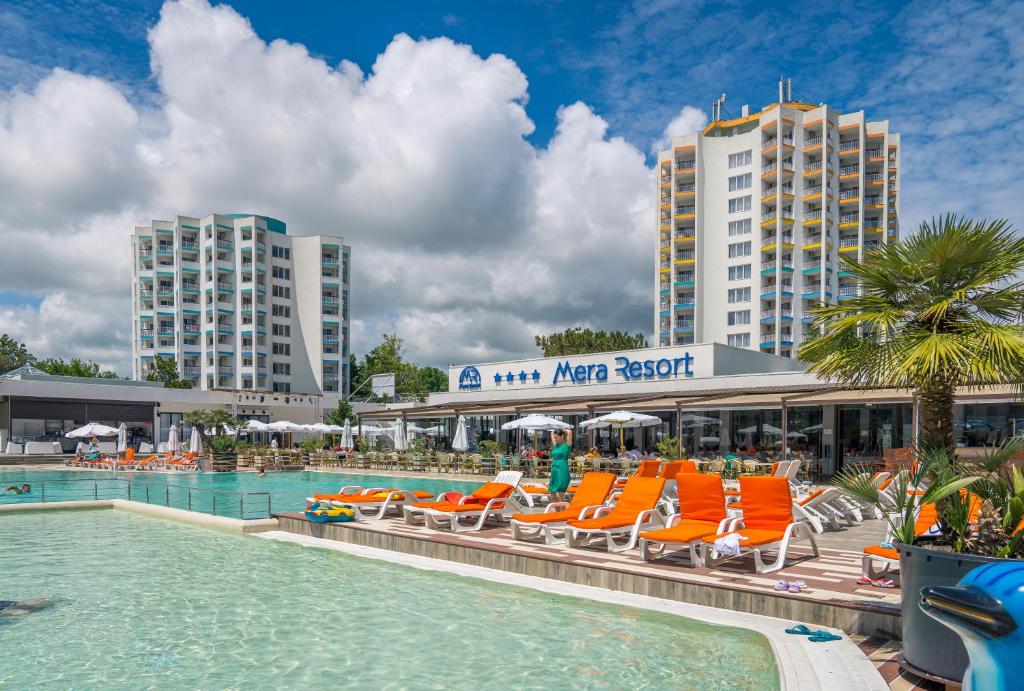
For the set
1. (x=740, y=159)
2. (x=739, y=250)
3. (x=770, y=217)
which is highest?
(x=740, y=159)

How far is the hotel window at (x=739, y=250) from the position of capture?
62156 mm

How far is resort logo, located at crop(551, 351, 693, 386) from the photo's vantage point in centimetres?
2891

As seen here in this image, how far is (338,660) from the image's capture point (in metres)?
6.46

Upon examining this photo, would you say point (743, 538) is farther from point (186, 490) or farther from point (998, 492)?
point (186, 490)

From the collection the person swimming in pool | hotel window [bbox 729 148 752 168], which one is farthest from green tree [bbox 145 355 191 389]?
the person swimming in pool

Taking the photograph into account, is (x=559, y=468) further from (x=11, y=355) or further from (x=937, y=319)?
(x=11, y=355)

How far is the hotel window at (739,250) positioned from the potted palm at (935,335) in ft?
186

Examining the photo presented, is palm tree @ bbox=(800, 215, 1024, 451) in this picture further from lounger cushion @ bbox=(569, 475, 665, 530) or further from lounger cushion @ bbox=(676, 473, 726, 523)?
lounger cushion @ bbox=(569, 475, 665, 530)

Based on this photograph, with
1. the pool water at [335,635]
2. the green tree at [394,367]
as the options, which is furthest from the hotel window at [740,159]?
the pool water at [335,635]

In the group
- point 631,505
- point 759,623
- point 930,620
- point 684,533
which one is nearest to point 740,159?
point 631,505

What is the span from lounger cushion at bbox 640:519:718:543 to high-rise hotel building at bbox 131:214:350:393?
66.3 metres

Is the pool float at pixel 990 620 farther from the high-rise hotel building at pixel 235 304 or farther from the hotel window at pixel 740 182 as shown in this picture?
the high-rise hotel building at pixel 235 304

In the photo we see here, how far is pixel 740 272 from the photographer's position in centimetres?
6259

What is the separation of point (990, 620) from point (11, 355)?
97947 mm
